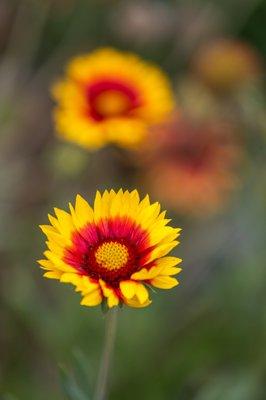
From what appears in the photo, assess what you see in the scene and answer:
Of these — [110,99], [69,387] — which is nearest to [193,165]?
[110,99]

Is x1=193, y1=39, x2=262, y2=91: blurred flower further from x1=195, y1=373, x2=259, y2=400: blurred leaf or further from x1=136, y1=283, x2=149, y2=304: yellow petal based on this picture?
x1=136, y1=283, x2=149, y2=304: yellow petal

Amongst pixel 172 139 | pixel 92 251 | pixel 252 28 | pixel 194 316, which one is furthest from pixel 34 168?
pixel 92 251

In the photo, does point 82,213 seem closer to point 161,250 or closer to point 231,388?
point 161,250

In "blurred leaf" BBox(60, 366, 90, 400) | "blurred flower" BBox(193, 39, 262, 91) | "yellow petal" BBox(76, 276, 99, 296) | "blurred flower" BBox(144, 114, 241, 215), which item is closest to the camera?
"yellow petal" BBox(76, 276, 99, 296)

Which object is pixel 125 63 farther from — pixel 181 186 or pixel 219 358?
pixel 219 358

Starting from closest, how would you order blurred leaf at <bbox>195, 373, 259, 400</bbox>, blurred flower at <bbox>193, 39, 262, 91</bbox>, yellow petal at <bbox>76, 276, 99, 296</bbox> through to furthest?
yellow petal at <bbox>76, 276, 99, 296</bbox> < blurred leaf at <bbox>195, 373, 259, 400</bbox> < blurred flower at <bbox>193, 39, 262, 91</bbox>

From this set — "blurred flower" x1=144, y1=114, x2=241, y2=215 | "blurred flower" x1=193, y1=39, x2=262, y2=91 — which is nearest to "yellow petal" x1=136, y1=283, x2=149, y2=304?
"blurred flower" x1=144, y1=114, x2=241, y2=215

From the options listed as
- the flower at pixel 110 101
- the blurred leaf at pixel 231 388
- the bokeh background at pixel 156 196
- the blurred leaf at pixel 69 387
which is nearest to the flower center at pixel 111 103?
the flower at pixel 110 101
